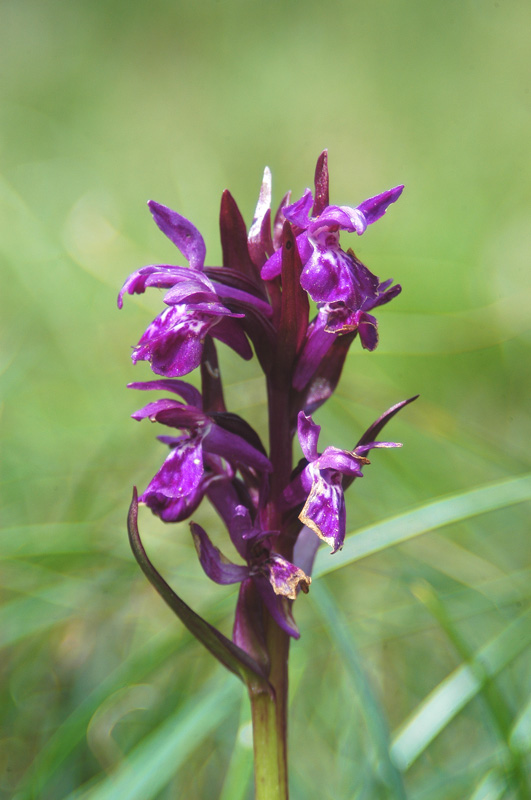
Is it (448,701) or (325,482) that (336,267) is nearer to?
(325,482)

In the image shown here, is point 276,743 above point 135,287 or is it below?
below

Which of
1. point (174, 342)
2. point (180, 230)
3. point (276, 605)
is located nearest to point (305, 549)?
point (276, 605)

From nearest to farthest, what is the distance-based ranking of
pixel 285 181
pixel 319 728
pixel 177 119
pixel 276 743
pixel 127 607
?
1. pixel 276 743
2. pixel 319 728
3. pixel 127 607
4. pixel 285 181
5. pixel 177 119

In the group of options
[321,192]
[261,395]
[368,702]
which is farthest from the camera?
[261,395]

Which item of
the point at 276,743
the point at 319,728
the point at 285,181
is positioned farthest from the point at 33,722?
the point at 285,181

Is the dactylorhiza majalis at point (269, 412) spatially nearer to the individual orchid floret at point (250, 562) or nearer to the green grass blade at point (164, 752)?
the individual orchid floret at point (250, 562)

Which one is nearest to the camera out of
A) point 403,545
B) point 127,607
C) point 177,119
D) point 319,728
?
point 319,728

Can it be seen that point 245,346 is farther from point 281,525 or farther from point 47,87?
point 47,87

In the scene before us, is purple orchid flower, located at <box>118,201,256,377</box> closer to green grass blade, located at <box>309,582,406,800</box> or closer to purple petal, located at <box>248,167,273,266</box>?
purple petal, located at <box>248,167,273,266</box>
